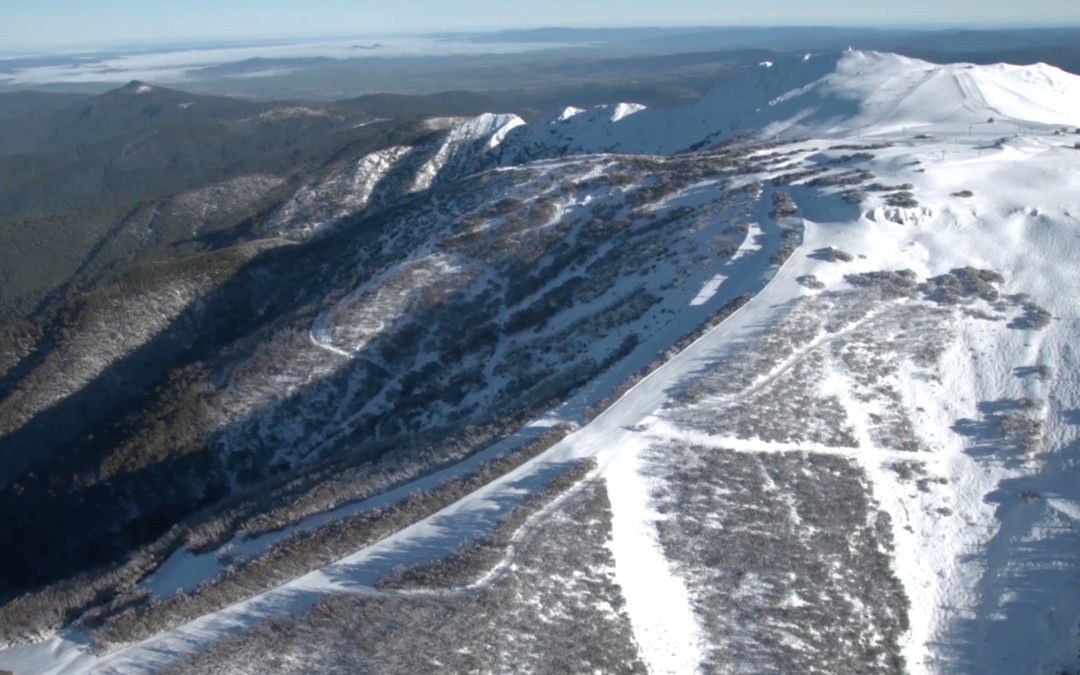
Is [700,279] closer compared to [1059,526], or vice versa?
[1059,526]

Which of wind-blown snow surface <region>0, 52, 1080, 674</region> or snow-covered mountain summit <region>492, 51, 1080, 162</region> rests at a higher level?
snow-covered mountain summit <region>492, 51, 1080, 162</region>

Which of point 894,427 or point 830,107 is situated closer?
point 894,427

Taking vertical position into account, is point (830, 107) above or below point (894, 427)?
above

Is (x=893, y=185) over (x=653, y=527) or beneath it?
over

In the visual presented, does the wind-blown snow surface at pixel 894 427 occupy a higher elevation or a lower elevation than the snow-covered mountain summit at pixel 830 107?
lower

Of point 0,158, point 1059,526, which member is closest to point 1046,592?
point 1059,526

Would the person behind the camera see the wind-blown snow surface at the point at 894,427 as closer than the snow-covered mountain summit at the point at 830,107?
Yes

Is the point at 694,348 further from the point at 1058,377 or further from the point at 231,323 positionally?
the point at 231,323

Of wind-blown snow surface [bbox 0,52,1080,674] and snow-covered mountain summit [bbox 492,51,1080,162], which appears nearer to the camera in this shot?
wind-blown snow surface [bbox 0,52,1080,674]
